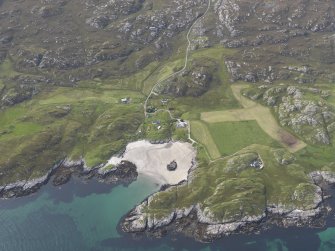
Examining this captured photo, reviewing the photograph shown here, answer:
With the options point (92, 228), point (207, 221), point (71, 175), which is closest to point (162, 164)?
point (207, 221)

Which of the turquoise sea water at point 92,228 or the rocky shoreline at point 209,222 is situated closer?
the turquoise sea water at point 92,228

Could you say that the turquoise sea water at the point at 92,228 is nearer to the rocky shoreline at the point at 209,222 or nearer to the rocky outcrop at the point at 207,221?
the rocky shoreline at the point at 209,222

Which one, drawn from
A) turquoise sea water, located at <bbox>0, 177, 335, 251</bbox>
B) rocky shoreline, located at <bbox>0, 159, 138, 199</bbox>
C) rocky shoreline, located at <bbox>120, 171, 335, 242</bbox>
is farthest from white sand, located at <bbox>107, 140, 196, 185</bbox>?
rocky shoreline, located at <bbox>120, 171, 335, 242</bbox>

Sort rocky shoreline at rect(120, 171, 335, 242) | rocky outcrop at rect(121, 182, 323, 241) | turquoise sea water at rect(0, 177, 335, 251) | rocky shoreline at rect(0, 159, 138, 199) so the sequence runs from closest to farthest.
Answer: turquoise sea water at rect(0, 177, 335, 251) → rocky shoreline at rect(120, 171, 335, 242) → rocky outcrop at rect(121, 182, 323, 241) → rocky shoreline at rect(0, 159, 138, 199)

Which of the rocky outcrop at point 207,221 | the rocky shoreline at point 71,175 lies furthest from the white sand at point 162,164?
the rocky outcrop at point 207,221

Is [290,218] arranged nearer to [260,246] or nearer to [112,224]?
[260,246]

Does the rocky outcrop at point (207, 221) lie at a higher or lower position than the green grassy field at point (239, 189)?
lower

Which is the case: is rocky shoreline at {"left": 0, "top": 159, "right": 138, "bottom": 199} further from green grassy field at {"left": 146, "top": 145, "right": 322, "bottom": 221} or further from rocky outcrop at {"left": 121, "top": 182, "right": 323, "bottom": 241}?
rocky outcrop at {"left": 121, "top": 182, "right": 323, "bottom": 241}
